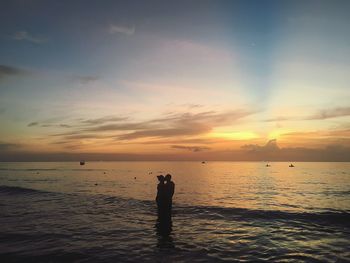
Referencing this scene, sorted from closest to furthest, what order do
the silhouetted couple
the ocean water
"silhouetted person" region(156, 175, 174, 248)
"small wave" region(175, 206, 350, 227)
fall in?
the ocean water < "silhouetted person" region(156, 175, 174, 248) < the silhouetted couple < "small wave" region(175, 206, 350, 227)

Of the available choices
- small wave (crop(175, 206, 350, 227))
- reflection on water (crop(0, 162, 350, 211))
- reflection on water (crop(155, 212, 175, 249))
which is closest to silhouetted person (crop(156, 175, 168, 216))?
reflection on water (crop(155, 212, 175, 249))

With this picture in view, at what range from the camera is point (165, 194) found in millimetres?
23000

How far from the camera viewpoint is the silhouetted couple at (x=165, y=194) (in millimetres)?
22753

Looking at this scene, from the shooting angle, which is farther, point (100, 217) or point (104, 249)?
point (100, 217)

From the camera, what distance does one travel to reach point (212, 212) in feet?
103

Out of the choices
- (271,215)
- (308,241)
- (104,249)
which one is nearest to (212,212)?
(271,215)

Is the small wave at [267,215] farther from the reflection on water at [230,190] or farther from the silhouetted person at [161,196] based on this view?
the silhouetted person at [161,196]

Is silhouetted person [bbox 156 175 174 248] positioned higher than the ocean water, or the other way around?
silhouetted person [bbox 156 175 174 248]

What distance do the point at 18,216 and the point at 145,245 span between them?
1538 centimetres

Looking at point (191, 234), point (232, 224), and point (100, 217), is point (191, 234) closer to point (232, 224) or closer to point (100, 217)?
point (232, 224)

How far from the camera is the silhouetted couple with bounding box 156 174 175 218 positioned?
22753 millimetres

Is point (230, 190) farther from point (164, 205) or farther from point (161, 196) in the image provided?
point (161, 196)

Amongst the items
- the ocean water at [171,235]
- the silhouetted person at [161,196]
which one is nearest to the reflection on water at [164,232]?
the ocean water at [171,235]

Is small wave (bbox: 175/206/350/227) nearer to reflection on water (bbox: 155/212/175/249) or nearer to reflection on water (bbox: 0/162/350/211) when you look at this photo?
reflection on water (bbox: 0/162/350/211)
